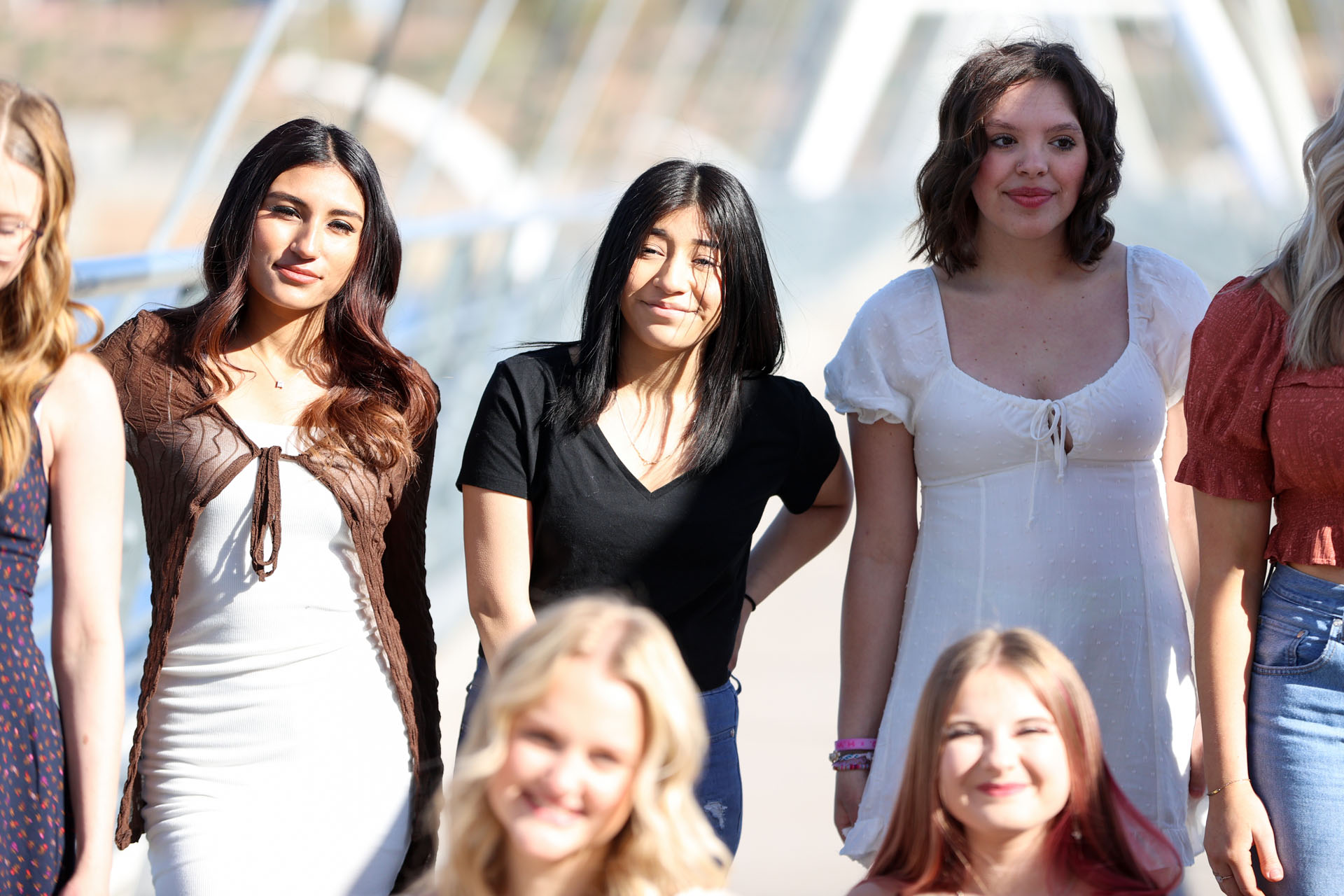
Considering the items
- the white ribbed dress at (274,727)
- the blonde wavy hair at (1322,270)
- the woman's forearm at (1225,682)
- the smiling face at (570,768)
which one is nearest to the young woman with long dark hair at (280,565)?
the white ribbed dress at (274,727)

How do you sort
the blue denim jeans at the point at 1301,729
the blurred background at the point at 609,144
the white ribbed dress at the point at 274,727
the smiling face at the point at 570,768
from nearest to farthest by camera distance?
the smiling face at the point at 570,768 → the blue denim jeans at the point at 1301,729 → the white ribbed dress at the point at 274,727 → the blurred background at the point at 609,144

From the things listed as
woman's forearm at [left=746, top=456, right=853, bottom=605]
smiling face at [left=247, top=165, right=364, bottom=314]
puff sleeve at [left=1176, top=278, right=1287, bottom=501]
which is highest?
puff sleeve at [left=1176, top=278, right=1287, bottom=501]

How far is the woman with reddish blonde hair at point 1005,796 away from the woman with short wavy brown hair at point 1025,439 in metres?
0.37

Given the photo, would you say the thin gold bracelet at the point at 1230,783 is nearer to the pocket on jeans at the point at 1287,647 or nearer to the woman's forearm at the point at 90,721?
the pocket on jeans at the point at 1287,647

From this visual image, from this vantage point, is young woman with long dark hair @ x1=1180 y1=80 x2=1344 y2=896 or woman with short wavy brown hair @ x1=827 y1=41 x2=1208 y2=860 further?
woman with short wavy brown hair @ x1=827 y1=41 x2=1208 y2=860

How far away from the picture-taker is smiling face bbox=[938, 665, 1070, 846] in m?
1.92

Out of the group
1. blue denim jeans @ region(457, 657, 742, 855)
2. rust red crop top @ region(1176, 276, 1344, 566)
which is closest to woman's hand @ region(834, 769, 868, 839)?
blue denim jeans @ region(457, 657, 742, 855)

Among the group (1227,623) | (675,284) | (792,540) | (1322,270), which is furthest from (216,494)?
(1322,270)

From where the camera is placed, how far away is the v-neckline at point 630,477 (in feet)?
7.60

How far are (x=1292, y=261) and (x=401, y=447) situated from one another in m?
1.27

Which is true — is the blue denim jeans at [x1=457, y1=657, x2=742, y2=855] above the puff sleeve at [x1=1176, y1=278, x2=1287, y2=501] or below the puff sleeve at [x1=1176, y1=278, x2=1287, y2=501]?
below

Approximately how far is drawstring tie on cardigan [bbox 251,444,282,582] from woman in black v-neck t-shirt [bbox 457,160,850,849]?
0.26 metres

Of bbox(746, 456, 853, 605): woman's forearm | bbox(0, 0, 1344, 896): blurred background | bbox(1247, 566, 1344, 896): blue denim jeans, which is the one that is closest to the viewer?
bbox(1247, 566, 1344, 896): blue denim jeans

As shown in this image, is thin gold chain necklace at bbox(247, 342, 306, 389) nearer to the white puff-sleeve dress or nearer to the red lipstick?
the white puff-sleeve dress
